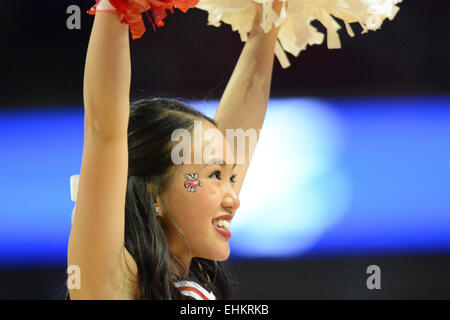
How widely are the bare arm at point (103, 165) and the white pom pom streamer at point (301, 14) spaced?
38cm

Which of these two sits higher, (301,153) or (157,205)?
(301,153)

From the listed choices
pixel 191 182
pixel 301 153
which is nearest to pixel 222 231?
pixel 191 182

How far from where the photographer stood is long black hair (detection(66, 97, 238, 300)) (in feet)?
3.89

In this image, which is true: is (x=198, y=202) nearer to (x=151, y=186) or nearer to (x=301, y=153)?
(x=151, y=186)

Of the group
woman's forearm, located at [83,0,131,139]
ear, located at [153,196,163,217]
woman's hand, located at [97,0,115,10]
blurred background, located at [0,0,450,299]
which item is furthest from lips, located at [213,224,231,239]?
blurred background, located at [0,0,450,299]

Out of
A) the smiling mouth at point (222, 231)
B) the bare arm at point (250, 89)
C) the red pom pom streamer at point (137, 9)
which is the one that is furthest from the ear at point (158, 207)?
the red pom pom streamer at point (137, 9)

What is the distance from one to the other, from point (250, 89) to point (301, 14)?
197 mm

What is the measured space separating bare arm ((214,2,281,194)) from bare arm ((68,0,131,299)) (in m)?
0.43

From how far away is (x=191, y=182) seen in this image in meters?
1.24

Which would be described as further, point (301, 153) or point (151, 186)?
point (301, 153)

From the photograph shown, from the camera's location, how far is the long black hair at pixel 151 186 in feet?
3.89

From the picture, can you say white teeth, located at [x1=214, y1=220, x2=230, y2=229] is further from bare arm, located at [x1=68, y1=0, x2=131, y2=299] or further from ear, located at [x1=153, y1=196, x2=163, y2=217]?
bare arm, located at [x1=68, y1=0, x2=131, y2=299]
